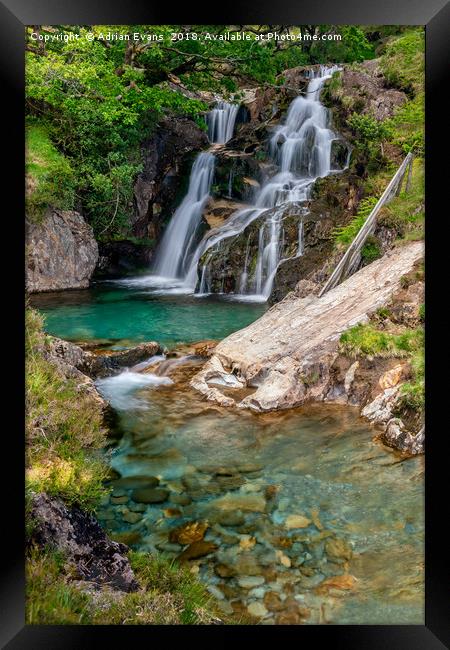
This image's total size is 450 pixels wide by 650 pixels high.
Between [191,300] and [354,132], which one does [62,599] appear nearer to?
[191,300]

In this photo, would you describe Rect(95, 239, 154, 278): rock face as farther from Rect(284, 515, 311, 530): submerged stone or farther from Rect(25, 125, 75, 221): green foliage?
Rect(284, 515, 311, 530): submerged stone

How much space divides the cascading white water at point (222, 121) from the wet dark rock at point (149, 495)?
6.31 metres

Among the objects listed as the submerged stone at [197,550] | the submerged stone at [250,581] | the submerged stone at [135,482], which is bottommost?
the submerged stone at [250,581]

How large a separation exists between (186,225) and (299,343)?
5.35 m

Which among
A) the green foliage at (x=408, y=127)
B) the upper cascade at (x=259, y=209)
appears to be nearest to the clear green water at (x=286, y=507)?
the green foliage at (x=408, y=127)

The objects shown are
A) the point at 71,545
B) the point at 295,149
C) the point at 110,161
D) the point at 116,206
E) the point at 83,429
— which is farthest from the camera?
the point at 295,149

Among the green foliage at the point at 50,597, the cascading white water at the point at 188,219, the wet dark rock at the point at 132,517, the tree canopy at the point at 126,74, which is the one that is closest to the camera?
the green foliage at the point at 50,597

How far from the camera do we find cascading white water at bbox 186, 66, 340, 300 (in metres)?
10.9

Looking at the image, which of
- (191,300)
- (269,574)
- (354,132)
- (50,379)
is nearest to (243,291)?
(191,300)

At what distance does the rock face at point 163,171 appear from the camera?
9.32 m

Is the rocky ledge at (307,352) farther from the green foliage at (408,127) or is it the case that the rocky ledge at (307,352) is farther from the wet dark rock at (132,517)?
the wet dark rock at (132,517)

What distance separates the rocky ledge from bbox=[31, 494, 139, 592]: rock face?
2.69 m

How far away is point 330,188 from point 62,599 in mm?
9785

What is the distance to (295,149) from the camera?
41.3ft
